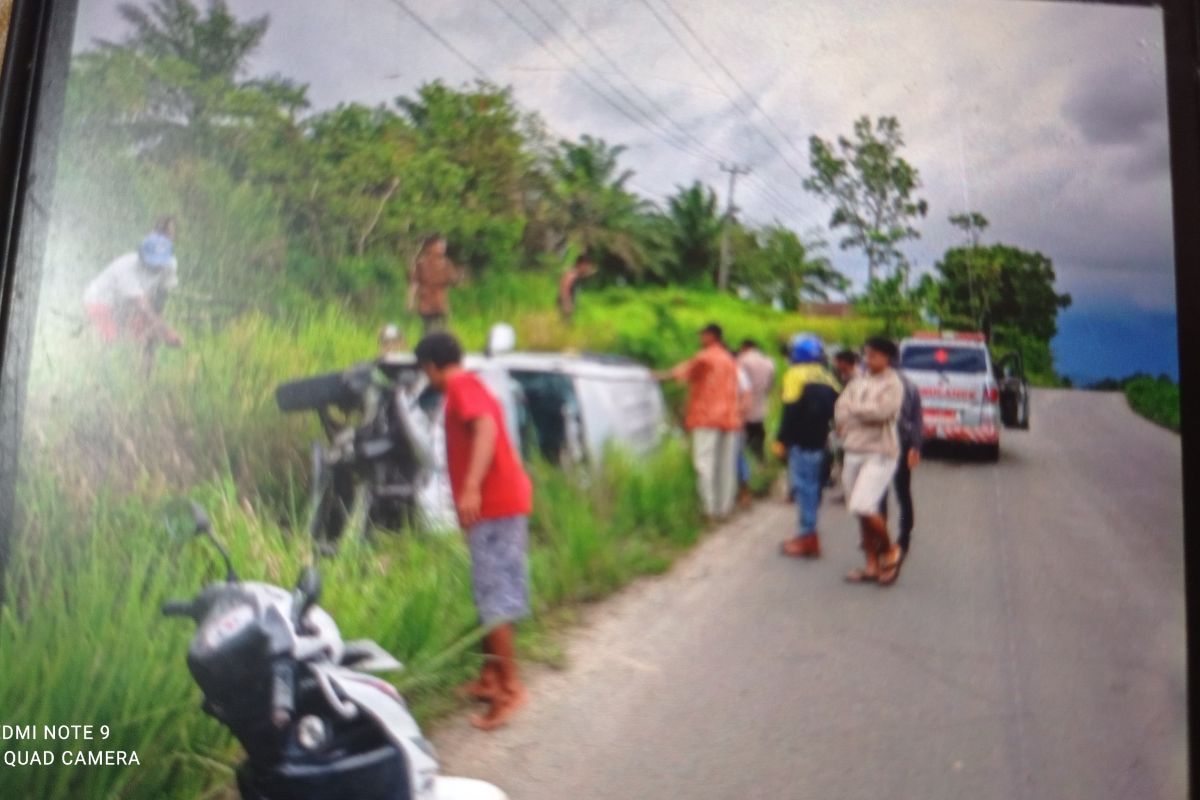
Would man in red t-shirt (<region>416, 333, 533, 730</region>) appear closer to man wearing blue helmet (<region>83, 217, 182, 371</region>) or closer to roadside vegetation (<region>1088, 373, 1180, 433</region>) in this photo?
man wearing blue helmet (<region>83, 217, 182, 371</region>)

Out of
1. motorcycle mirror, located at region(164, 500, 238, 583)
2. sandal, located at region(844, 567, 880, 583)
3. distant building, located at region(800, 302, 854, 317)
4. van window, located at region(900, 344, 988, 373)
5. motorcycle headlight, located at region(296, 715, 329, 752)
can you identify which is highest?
distant building, located at region(800, 302, 854, 317)

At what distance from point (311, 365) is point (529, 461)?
626 millimetres

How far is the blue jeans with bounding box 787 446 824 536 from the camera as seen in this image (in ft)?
9.31

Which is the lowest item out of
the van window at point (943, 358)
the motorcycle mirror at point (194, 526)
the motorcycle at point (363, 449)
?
the motorcycle mirror at point (194, 526)

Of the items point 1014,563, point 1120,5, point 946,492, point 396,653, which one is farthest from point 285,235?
point 1120,5

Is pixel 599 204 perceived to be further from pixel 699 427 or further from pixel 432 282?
pixel 699 427

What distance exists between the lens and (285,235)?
9.12 ft

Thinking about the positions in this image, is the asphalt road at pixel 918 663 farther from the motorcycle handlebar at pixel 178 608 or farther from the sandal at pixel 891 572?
the motorcycle handlebar at pixel 178 608

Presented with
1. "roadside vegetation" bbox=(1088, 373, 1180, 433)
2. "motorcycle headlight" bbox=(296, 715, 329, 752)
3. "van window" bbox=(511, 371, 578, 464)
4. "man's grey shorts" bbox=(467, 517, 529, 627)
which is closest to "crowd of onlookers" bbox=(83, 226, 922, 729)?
"man's grey shorts" bbox=(467, 517, 529, 627)

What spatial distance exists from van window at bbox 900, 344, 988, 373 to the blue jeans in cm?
35

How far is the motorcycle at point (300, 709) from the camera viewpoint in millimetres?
2412

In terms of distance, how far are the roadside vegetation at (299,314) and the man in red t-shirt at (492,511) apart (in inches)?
2.0

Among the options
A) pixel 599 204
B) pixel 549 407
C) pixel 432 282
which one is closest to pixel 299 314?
pixel 432 282

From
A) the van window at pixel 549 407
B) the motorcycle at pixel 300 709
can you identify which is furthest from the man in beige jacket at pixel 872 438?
the motorcycle at pixel 300 709
